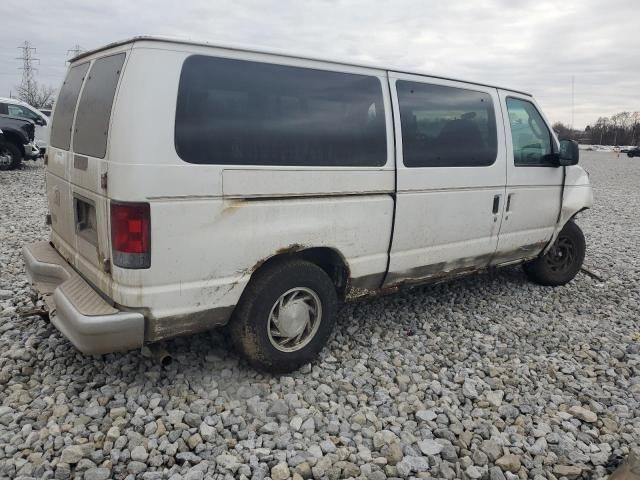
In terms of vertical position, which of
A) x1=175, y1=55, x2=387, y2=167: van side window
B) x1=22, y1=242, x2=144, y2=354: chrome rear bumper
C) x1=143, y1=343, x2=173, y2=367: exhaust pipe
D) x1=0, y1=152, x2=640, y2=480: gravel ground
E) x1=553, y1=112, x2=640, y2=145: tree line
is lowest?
x1=0, y1=152, x2=640, y2=480: gravel ground

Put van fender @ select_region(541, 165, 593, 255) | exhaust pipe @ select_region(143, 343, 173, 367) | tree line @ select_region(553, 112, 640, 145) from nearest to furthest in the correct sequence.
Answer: exhaust pipe @ select_region(143, 343, 173, 367) → van fender @ select_region(541, 165, 593, 255) → tree line @ select_region(553, 112, 640, 145)

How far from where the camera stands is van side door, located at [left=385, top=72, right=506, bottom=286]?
149 inches

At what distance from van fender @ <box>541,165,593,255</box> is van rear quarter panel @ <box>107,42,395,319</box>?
9.28ft

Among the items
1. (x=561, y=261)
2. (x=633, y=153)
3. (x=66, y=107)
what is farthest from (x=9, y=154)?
(x=633, y=153)

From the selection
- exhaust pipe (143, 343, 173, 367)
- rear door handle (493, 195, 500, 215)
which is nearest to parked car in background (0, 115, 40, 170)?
exhaust pipe (143, 343, 173, 367)

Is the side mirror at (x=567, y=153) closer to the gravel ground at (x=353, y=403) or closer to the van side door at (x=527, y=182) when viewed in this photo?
the van side door at (x=527, y=182)

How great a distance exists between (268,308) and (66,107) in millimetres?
2034

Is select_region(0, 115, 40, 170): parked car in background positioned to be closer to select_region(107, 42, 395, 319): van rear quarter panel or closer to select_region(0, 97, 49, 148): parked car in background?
select_region(0, 97, 49, 148): parked car in background

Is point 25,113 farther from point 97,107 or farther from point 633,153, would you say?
point 633,153

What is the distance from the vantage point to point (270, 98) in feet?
10.1

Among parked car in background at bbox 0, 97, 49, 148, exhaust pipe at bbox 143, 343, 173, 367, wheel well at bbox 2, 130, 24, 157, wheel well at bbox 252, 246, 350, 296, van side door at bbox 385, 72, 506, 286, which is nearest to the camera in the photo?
exhaust pipe at bbox 143, 343, 173, 367

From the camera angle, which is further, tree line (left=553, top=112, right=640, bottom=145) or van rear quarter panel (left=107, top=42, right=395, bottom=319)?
tree line (left=553, top=112, right=640, bottom=145)

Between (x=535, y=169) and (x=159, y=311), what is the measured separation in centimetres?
372

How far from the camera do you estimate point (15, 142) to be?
1330 cm
